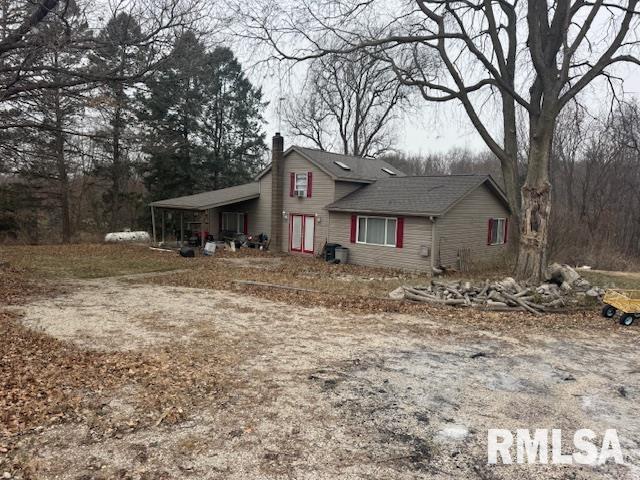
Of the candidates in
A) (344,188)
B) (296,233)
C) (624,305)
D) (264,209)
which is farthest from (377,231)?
(624,305)

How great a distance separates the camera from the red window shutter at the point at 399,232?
1753 centimetres

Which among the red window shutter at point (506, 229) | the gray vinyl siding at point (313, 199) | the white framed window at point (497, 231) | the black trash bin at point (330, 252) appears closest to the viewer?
the black trash bin at point (330, 252)

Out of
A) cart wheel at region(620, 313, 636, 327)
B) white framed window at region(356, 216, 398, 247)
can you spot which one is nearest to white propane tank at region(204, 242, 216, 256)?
white framed window at region(356, 216, 398, 247)

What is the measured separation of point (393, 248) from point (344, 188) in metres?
4.50

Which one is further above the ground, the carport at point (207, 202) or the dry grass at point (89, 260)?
the carport at point (207, 202)

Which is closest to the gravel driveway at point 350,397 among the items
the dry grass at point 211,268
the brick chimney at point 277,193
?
the dry grass at point 211,268

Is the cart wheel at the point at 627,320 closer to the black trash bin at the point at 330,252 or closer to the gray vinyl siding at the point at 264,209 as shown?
the black trash bin at the point at 330,252

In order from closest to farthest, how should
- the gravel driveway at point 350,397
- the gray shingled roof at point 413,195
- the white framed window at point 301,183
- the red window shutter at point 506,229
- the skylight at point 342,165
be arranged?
the gravel driveway at point 350,397 → the gray shingled roof at point 413,195 → the red window shutter at point 506,229 → the white framed window at point 301,183 → the skylight at point 342,165

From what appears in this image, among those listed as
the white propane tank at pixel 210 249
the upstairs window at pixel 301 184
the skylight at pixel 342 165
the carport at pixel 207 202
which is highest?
the skylight at pixel 342 165

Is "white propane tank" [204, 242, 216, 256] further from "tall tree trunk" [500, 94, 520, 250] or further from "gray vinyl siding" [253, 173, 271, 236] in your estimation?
"tall tree trunk" [500, 94, 520, 250]

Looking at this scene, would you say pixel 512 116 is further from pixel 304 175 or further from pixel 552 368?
pixel 552 368

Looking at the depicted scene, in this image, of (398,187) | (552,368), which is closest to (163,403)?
(552,368)

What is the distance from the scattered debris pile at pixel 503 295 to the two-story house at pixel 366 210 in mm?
5403

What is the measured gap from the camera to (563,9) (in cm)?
1229
